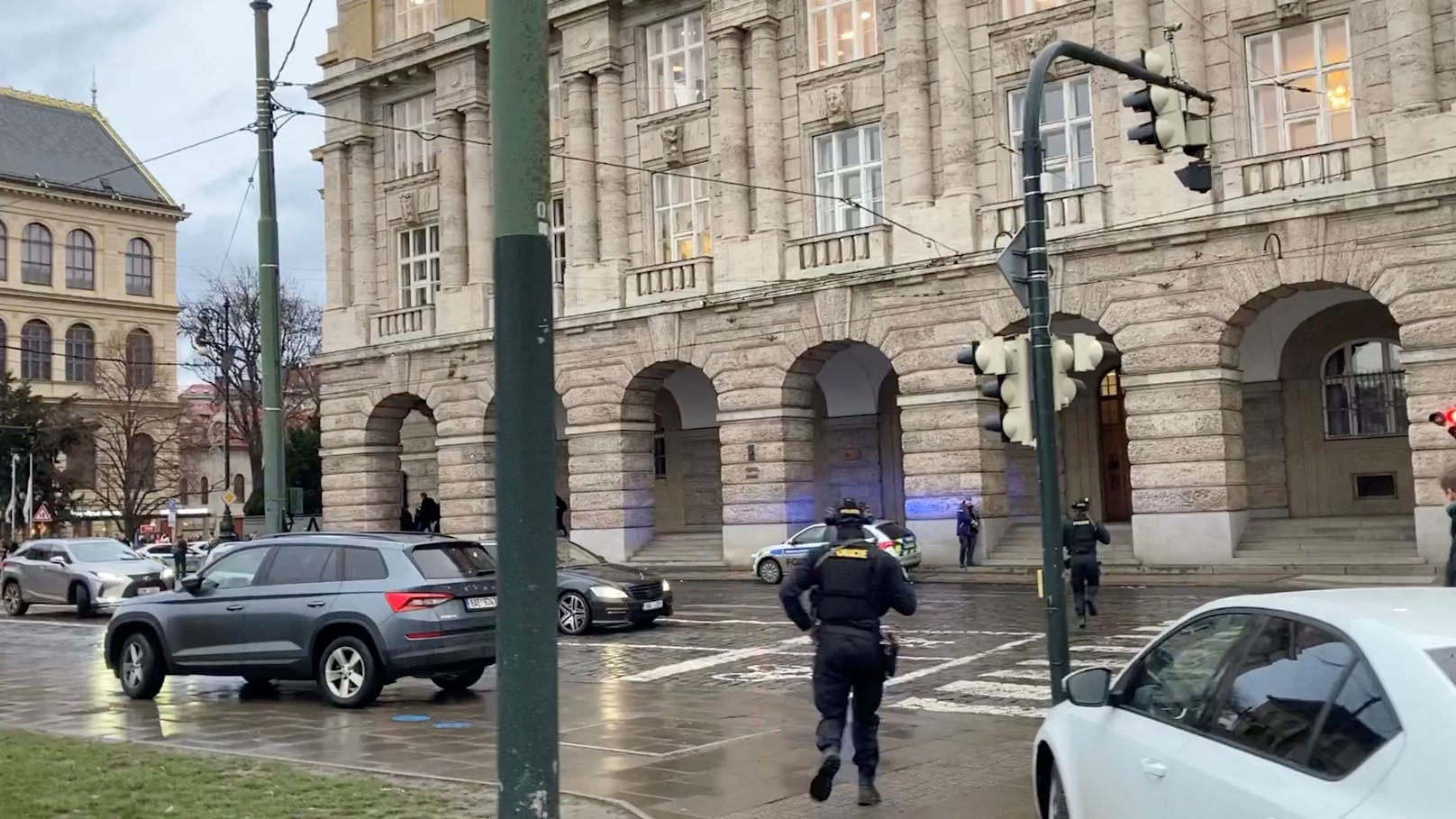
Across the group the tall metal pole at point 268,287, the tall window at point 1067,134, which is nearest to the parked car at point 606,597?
the tall metal pole at point 268,287

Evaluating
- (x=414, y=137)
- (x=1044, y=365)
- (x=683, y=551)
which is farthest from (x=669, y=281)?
(x=1044, y=365)

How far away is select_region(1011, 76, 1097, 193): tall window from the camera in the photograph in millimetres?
28609

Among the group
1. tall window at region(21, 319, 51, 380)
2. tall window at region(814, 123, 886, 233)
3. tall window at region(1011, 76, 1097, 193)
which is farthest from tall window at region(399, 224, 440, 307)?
tall window at region(21, 319, 51, 380)

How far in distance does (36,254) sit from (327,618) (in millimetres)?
79399

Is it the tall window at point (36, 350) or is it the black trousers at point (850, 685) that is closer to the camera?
the black trousers at point (850, 685)

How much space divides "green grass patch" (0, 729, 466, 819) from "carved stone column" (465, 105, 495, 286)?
97.5ft

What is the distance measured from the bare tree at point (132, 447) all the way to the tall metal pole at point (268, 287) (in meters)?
45.0

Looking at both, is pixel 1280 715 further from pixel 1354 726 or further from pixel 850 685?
pixel 850 685

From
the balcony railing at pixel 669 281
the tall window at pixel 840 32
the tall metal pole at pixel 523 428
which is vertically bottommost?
the tall metal pole at pixel 523 428

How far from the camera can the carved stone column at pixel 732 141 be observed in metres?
33.1

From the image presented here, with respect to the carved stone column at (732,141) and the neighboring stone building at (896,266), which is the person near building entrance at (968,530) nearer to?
the neighboring stone building at (896,266)

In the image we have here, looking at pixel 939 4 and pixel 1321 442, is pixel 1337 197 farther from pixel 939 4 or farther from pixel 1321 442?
pixel 939 4

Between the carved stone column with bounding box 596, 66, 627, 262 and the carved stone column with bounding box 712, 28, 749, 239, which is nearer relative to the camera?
the carved stone column with bounding box 712, 28, 749, 239

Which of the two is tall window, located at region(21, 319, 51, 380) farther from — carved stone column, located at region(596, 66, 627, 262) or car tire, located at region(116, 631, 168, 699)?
car tire, located at region(116, 631, 168, 699)
